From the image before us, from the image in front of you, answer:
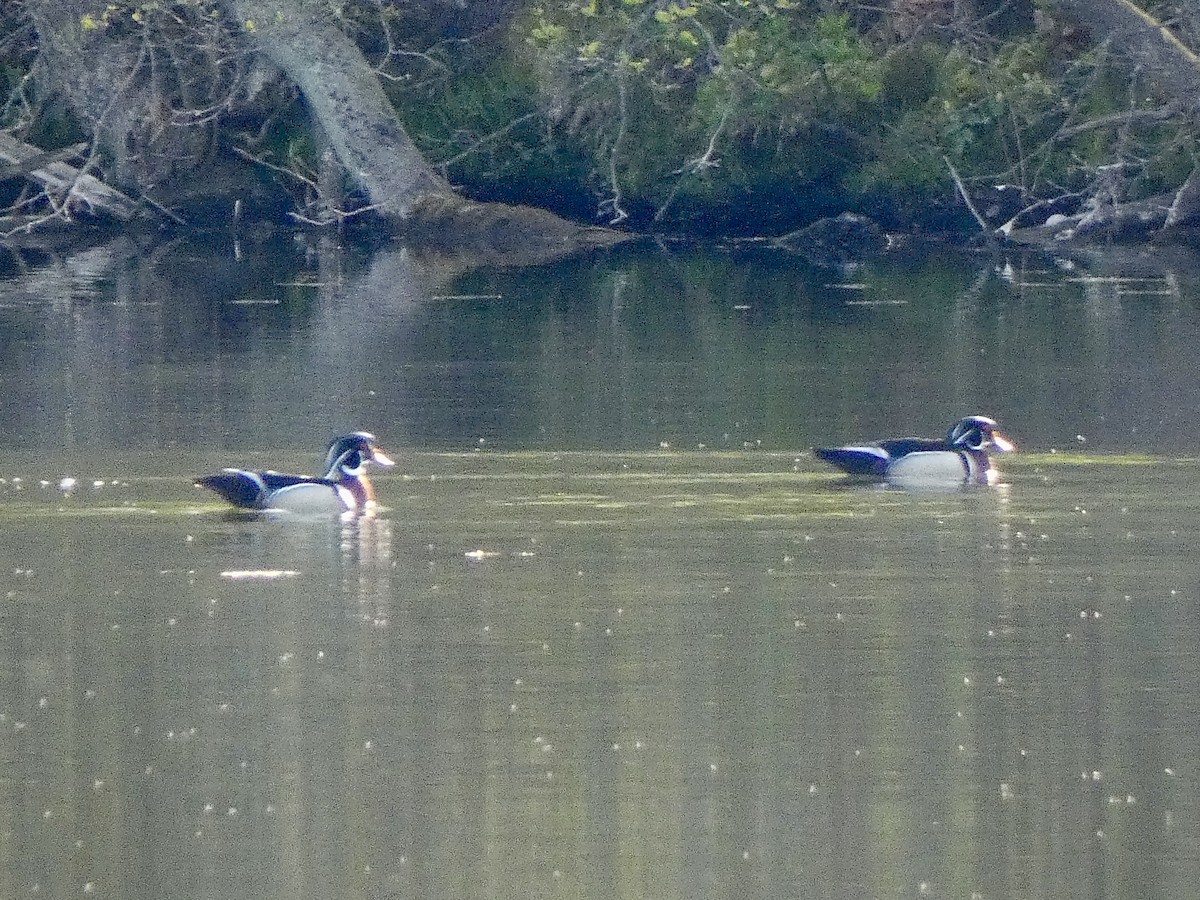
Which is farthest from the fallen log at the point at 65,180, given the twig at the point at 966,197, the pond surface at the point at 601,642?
the pond surface at the point at 601,642

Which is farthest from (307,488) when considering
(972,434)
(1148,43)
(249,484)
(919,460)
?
(1148,43)

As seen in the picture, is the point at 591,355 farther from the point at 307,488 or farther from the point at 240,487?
the point at 240,487

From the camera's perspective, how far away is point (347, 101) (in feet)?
104

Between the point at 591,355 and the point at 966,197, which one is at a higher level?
the point at 966,197

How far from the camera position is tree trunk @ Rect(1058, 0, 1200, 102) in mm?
28141

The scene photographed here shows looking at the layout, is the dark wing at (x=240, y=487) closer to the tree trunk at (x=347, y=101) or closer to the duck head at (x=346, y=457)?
the duck head at (x=346, y=457)

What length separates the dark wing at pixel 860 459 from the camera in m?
12.9

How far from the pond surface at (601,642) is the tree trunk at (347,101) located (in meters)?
13.6

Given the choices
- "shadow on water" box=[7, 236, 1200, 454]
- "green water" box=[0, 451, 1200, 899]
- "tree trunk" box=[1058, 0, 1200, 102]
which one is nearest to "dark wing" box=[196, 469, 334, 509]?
"green water" box=[0, 451, 1200, 899]

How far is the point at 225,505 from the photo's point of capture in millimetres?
12172

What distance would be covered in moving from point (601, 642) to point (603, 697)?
0.76 meters

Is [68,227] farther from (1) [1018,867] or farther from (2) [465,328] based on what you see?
(1) [1018,867]

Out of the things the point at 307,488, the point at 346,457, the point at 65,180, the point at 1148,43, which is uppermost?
the point at 1148,43

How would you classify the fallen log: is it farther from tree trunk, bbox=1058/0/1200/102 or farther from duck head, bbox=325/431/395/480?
duck head, bbox=325/431/395/480
